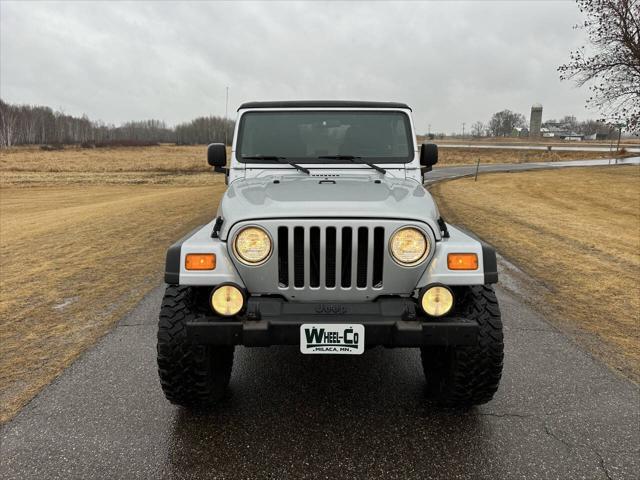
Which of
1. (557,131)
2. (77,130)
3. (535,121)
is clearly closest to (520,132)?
(535,121)

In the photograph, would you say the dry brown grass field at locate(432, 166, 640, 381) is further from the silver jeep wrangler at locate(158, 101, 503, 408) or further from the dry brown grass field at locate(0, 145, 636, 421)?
the dry brown grass field at locate(0, 145, 636, 421)

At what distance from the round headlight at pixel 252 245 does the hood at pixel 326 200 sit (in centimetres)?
8

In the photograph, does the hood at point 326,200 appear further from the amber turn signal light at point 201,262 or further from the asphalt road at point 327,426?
the asphalt road at point 327,426

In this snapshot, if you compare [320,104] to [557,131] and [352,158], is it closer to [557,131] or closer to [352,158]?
[352,158]

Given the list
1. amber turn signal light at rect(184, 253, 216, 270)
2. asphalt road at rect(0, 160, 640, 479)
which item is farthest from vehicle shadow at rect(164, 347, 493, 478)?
amber turn signal light at rect(184, 253, 216, 270)

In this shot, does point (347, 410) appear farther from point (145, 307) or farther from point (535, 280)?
point (535, 280)

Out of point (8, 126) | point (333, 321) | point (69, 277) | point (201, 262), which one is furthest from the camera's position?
point (8, 126)

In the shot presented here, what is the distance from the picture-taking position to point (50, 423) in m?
2.72

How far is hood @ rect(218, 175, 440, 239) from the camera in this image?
2.52 metres

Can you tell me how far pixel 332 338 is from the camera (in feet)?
7.84

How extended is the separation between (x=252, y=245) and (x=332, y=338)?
2.22ft

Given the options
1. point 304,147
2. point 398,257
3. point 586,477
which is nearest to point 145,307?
point 304,147

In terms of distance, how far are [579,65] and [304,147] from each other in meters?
20.5

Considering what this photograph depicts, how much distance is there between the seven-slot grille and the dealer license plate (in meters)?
0.25
